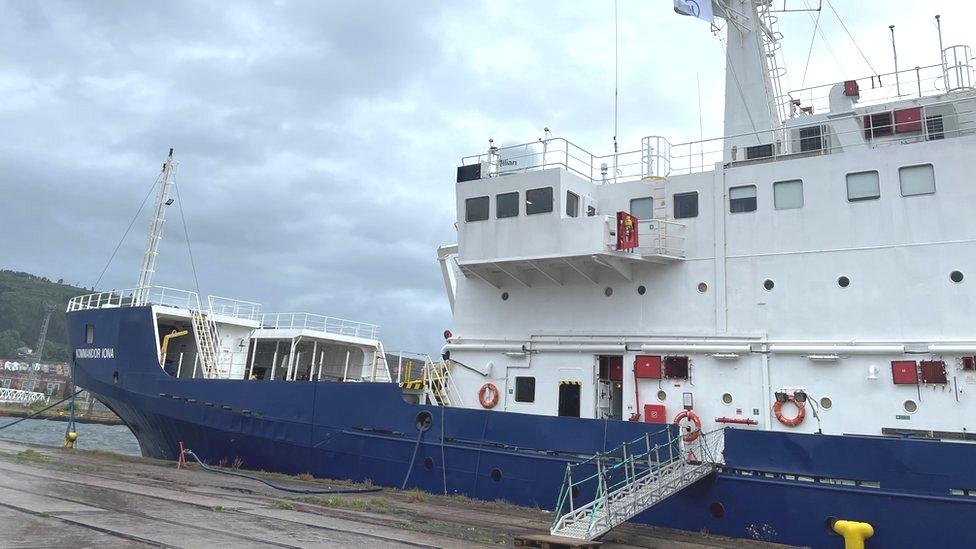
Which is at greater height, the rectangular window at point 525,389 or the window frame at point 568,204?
the window frame at point 568,204

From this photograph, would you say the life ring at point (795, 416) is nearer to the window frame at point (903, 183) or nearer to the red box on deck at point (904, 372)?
the red box on deck at point (904, 372)

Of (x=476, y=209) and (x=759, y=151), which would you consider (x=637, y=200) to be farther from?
(x=476, y=209)

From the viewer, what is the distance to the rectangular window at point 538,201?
1270cm

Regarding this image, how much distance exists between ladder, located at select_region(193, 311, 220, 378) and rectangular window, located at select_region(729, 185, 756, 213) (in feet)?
42.4

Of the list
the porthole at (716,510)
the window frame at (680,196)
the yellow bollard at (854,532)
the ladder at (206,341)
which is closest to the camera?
the yellow bollard at (854,532)

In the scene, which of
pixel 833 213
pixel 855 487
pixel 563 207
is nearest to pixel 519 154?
pixel 563 207

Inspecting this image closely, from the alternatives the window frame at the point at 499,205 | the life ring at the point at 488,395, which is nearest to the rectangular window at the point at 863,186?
the window frame at the point at 499,205

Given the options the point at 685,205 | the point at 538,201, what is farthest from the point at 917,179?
the point at 538,201

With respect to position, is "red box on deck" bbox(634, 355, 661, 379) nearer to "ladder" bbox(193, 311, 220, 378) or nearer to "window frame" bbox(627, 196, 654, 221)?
"window frame" bbox(627, 196, 654, 221)

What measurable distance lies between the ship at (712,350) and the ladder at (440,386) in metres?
0.05

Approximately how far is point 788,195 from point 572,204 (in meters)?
3.94

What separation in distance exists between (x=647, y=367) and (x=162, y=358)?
1232cm

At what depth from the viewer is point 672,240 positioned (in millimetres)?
12328

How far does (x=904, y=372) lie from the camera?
988 cm
